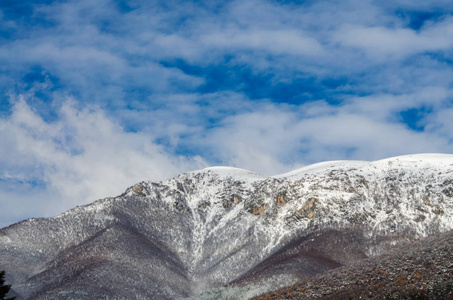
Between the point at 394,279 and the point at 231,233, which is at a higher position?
the point at 231,233

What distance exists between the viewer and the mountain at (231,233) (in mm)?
122125

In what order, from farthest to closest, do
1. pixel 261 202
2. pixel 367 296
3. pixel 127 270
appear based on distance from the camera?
1. pixel 261 202
2. pixel 127 270
3. pixel 367 296

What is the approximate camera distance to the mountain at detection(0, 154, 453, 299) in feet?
401

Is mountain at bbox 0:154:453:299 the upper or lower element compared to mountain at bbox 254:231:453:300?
upper

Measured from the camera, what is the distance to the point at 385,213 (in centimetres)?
14738

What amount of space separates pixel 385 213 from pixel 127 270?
253 ft

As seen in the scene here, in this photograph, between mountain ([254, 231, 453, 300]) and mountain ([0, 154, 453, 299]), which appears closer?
mountain ([254, 231, 453, 300])

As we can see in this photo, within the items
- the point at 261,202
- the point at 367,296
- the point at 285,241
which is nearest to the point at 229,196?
the point at 261,202

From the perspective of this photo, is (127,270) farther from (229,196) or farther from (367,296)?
(367,296)

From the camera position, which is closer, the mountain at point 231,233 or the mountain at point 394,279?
the mountain at point 394,279

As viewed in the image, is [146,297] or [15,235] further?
[15,235]

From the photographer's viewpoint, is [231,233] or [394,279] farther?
[231,233]

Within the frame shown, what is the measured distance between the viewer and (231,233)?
168875mm

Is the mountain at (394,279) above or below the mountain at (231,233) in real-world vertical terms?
below
